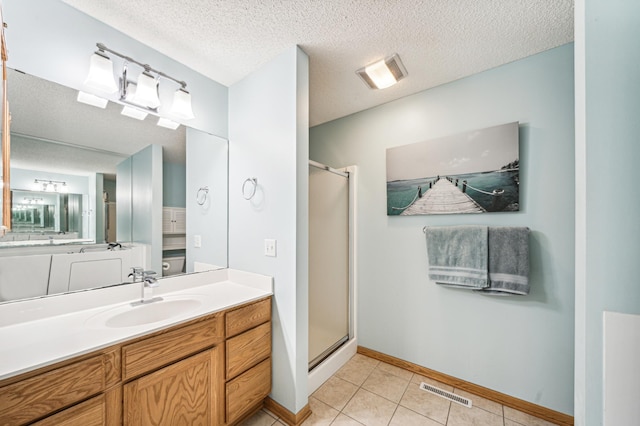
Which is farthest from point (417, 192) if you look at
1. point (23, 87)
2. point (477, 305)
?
point (23, 87)

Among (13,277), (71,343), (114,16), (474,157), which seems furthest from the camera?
(474,157)

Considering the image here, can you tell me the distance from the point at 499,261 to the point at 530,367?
72cm

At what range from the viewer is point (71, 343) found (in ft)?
3.00

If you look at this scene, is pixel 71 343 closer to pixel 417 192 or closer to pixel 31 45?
pixel 31 45

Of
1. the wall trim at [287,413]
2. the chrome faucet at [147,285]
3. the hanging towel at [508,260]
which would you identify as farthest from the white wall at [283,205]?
the hanging towel at [508,260]

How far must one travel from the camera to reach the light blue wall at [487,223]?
4.94 ft

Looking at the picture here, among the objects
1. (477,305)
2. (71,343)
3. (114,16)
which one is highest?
(114,16)

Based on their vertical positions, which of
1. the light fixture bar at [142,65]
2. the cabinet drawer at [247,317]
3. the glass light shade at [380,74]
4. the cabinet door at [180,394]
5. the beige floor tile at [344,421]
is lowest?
the beige floor tile at [344,421]

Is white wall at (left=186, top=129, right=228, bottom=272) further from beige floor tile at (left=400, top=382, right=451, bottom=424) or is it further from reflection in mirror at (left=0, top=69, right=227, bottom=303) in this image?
beige floor tile at (left=400, top=382, right=451, bottom=424)

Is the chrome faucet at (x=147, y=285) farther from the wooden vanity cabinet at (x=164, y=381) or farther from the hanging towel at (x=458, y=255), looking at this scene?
the hanging towel at (x=458, y=255)

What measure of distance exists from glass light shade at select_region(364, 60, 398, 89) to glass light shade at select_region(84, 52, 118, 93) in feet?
5.15

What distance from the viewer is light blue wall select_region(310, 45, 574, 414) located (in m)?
1.51

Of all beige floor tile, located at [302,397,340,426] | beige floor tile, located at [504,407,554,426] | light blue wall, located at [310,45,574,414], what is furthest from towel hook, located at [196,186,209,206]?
beige floor tile, located at [504,407,554,426]

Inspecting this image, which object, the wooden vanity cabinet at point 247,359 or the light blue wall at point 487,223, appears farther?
the light blue wall at point 487,223
